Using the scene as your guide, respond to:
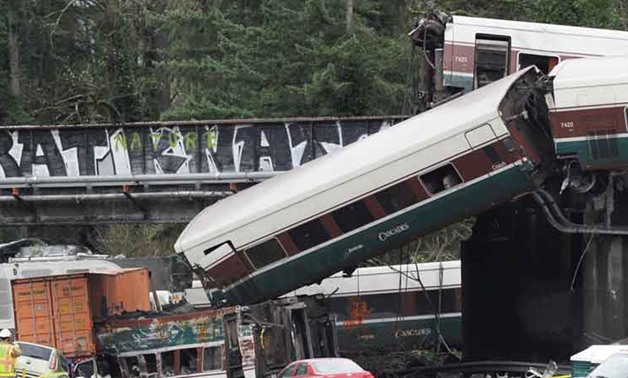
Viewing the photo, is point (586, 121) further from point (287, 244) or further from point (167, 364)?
point (167, 364)

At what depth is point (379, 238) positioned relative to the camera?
27.1 meters

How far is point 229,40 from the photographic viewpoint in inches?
2044

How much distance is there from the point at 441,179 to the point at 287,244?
370 cm

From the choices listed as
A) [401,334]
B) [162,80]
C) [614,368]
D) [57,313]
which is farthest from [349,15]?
[614,368]

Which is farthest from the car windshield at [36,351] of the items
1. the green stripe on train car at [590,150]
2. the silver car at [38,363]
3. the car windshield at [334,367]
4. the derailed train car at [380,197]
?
the green stripe on train car at [590,150]

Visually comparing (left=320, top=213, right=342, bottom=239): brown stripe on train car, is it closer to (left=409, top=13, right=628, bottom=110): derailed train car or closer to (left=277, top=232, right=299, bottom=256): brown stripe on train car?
(left=277, top=232, right=299, bottom=256): brown stripe on train car

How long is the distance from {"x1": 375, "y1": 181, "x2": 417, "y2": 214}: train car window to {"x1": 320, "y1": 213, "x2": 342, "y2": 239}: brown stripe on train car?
1.12 meters

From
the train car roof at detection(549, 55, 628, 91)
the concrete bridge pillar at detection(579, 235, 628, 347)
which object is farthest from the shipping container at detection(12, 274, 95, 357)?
the train car roof at detection(549, 55, 628, 91)

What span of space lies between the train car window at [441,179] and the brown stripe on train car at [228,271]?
4.56 meters

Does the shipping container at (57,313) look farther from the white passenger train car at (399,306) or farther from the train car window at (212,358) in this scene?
the white passenger train car at (399,306)

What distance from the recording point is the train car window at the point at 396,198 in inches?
1046

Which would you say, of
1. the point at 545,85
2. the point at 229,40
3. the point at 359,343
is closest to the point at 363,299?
the point at 359,343

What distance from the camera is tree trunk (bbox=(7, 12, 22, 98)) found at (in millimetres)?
63906

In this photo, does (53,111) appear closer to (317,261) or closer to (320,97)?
(320,97)
